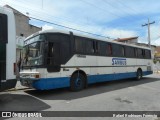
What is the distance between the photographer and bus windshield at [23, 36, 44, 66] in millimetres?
9748

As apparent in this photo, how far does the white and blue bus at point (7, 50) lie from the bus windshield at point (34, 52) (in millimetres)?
1765

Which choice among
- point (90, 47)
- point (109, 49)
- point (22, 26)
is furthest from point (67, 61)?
point (22, 26)

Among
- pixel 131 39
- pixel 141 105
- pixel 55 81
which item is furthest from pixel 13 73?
pixel 131 39

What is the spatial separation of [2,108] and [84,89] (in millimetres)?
5483

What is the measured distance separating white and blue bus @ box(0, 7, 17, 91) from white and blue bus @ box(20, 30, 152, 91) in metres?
1.63

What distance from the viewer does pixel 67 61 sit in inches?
425

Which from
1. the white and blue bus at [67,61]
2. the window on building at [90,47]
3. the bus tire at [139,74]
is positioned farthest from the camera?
the bus tire at [139,74]

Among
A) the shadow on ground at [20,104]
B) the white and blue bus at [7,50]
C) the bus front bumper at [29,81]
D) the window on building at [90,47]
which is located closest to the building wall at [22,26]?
the window on building at [90,47]

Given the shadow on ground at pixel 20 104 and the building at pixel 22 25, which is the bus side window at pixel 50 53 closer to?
the shadow on ground at pixel 20 104

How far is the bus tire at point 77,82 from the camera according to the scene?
36.7 ft

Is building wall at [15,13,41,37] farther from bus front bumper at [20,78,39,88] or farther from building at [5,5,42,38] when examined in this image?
bus front bumper at [20,78,39,88]

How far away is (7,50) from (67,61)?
143 inches

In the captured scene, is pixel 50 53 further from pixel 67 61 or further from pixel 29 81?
pixel 29 81

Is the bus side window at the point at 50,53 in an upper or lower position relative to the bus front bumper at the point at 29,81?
upper
